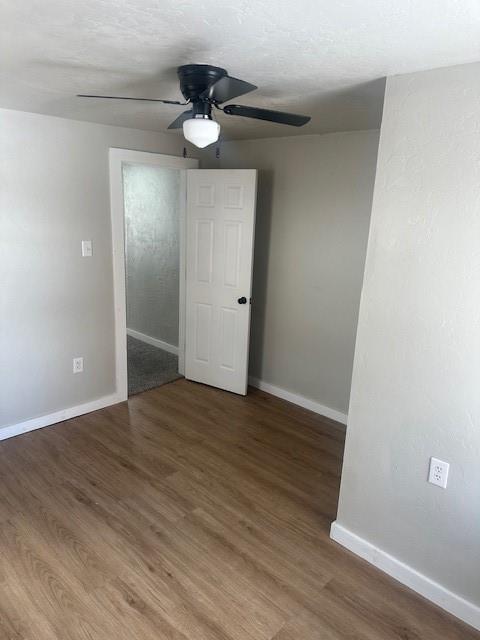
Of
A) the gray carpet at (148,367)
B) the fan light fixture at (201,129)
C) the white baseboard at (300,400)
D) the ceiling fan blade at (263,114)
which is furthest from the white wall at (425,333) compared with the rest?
the gray carpet at (148,367)

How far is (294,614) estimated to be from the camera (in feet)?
6.24

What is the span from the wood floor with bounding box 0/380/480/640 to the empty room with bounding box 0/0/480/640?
1 centimetres

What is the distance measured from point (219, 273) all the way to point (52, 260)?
4.51 ft

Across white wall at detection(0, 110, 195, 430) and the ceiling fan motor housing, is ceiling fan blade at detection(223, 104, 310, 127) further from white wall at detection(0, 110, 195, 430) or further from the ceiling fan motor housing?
white wall at detection(0, 110, 195, 430)

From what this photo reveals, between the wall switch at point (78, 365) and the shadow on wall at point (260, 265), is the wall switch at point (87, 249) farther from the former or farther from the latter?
the shadow on wall at point (260, 265)

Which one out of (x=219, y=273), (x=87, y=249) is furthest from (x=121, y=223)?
(x=219, y=273)

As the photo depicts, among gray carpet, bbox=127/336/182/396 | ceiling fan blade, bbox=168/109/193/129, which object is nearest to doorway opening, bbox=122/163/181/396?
gray carpet, bbox=127/336/182/396

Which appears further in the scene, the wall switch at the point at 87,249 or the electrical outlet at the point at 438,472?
the wall switch at the point at 87,249

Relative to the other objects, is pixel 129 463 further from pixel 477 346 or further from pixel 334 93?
pixel 334 93

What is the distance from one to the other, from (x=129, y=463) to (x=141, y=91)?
2.24m

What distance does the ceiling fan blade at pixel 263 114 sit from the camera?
5.74 feet

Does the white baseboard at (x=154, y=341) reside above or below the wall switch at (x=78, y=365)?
below

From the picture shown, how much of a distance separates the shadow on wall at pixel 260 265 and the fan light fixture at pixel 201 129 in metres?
2.11

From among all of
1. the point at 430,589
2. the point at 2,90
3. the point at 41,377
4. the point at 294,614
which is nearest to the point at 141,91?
the point at 2,90
